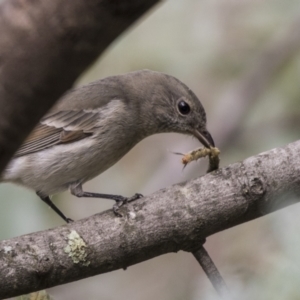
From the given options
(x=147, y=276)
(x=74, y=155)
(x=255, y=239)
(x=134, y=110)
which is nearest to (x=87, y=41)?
(x=255, y=239)

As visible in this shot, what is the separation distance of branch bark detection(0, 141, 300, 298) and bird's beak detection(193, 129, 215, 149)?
5.34ft

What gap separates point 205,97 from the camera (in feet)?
17.6

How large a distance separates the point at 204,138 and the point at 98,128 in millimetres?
763

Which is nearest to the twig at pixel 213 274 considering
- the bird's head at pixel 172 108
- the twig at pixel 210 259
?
the twig at pixel 210 259

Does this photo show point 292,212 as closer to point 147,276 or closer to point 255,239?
point 255,239

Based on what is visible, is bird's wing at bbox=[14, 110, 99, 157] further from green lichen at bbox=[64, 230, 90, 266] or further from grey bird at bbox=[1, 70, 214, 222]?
green lichen at bbox=[64, 230, 90, 266]

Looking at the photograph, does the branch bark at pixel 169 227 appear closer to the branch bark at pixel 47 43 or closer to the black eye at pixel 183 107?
the branch bark at pixel 47 43

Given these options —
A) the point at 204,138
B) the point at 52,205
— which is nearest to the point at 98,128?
the point at 52,205

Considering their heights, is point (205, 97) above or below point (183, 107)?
below

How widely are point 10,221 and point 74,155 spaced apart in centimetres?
93

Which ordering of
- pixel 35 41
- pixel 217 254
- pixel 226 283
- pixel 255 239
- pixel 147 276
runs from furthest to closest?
pixel 147 276
pixel 217 254
pixel 255 239
pixel 226 283
pixel 35 41

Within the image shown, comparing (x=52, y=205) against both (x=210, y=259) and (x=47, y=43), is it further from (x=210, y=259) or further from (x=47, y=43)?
(x=47, y=43)

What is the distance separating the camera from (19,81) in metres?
1.01

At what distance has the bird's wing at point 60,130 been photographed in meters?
4.23
